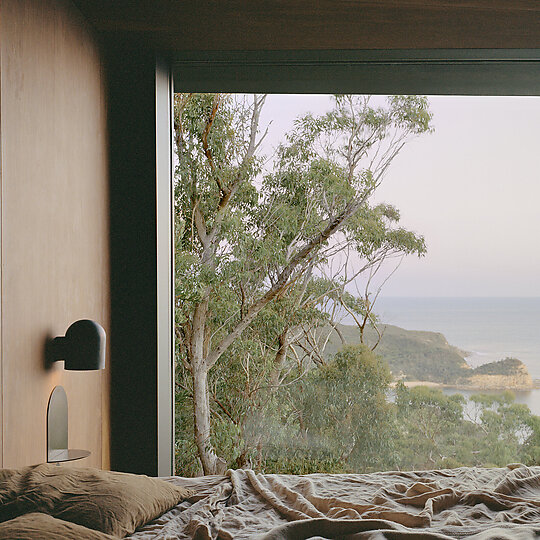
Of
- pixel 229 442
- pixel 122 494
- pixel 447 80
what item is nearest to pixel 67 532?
pixel 122 494

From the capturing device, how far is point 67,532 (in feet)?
3.96

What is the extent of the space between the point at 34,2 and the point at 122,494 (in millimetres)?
1664

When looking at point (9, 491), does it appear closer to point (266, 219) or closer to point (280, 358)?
point (280, 358)

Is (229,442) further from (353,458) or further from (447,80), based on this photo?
(447,80)

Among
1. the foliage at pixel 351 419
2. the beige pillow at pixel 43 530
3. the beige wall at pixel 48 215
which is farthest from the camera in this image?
the foliage at pixel 351 419

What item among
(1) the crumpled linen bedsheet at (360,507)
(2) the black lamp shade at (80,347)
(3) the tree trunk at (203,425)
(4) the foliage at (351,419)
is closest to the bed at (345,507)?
(1) the crumpled linen bedsheet at (360,507)

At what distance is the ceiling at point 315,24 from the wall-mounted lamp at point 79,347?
137cm

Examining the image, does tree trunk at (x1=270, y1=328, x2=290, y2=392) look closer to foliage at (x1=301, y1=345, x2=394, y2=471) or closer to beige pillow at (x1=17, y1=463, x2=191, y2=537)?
foliage at (x1=301, y1=345, x2=394, y2=471)

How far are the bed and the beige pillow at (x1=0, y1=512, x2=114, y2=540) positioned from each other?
18 mm

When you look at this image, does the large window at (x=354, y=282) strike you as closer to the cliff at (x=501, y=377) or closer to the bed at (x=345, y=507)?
the cliff at (x=501, y=377)

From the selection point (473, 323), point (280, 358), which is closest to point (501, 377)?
point (473, 323)

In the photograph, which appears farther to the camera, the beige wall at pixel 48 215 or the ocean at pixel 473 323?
the ocean at pixel 473 323

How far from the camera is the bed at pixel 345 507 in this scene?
1384 mm

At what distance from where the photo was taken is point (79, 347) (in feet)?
7.06
